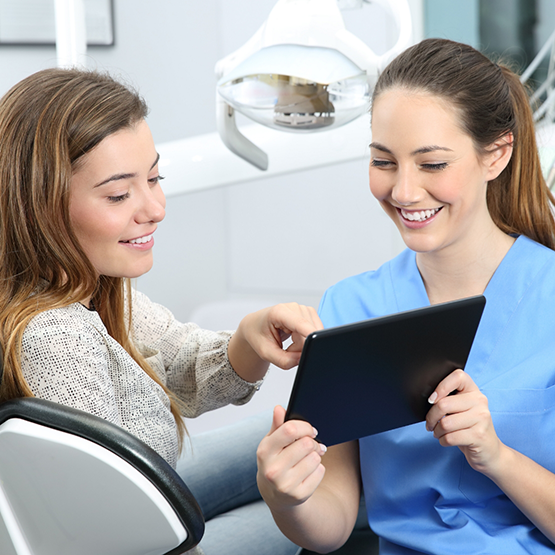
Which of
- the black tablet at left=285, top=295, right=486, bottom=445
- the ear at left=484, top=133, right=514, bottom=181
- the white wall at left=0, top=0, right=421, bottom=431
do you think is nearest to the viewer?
the black tablet at left=285, top=295, right=486, bottom=445

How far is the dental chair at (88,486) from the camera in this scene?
2.43ft

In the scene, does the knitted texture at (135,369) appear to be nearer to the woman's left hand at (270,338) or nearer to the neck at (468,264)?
the woman's left hand at (270,338)

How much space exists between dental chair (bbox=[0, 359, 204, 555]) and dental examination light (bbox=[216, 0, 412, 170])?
0.59 m

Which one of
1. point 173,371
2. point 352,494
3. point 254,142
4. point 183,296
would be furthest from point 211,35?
point 352,494

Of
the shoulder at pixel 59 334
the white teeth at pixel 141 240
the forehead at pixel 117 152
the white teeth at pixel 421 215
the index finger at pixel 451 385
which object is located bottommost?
the index finger at pixel 451 385

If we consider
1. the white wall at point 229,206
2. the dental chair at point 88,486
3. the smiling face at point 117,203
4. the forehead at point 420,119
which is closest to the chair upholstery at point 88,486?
the dental chair at point 88,486

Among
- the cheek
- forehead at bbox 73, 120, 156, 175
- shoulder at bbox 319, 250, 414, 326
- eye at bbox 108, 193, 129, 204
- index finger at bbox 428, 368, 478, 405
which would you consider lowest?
shoulder at bbox 319, 250, 414, 326

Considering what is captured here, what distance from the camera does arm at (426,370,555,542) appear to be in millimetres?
841

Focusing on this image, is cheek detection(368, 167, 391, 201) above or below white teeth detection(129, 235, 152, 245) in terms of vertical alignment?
above

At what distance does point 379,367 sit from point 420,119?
409 millimetres

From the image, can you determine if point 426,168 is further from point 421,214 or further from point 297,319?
point 297,319

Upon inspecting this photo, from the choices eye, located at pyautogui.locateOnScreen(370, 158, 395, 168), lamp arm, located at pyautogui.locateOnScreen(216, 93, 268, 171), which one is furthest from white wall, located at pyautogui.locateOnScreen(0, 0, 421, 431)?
eye, located at pyautogui.locateOnScreen(370, 158, 395, 168)

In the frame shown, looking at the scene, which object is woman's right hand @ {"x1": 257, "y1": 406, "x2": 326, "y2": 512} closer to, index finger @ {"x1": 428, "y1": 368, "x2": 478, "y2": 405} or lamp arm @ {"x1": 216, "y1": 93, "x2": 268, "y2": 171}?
index finger @ {"x1": 428, "y1": 368, "x2": 478, "y2": 405}

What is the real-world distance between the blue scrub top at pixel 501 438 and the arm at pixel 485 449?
0.06 meters
